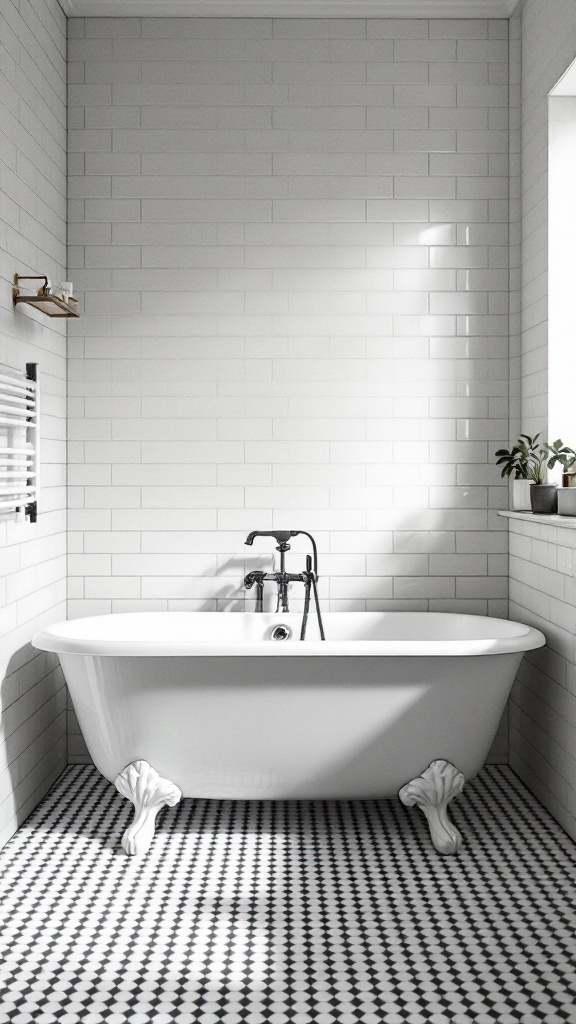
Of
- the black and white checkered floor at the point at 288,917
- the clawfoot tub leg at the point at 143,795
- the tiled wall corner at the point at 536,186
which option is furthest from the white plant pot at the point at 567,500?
the clawfoot tub leg at the point at 143,795

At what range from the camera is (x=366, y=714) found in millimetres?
2746

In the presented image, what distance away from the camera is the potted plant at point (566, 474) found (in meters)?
3.02

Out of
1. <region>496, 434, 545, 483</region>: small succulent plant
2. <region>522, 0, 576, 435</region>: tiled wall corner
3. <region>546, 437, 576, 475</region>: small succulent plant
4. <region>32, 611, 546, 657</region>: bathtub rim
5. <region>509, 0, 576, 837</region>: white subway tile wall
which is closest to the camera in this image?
<region>32, 611, 546, 657</region>: bathtub rim

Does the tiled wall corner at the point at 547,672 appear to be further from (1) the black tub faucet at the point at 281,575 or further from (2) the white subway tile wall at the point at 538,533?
(1) the black tub faucet at the point at 281,575

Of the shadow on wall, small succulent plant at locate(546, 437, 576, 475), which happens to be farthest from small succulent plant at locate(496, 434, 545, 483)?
the shadow on wall

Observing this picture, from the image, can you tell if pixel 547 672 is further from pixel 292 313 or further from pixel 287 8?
pixel 287 8

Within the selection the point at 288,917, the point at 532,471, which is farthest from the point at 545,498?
the point at 288,917

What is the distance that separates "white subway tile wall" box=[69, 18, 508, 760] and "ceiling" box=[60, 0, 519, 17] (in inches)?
1.7

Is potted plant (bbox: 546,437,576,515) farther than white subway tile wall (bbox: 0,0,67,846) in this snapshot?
Yes

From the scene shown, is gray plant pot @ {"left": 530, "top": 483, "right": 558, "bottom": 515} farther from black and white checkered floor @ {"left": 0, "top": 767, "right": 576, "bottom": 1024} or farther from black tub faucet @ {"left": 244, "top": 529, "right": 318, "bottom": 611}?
black and white checkered floor @ {"left": 0, "top": 767, "right": 576, "bottom": 1024}

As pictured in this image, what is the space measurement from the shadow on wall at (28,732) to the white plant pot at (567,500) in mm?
2053

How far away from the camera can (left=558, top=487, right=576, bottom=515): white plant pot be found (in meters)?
3.00

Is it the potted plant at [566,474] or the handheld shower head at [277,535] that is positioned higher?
the potted plant at [566,474]

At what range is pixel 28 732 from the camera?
3117 millimetres
